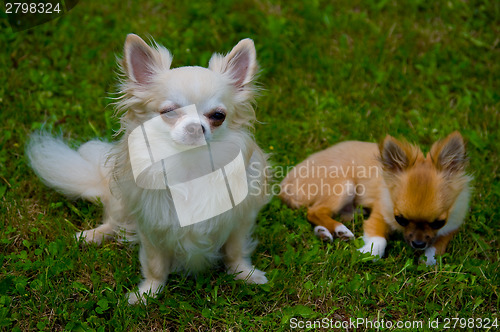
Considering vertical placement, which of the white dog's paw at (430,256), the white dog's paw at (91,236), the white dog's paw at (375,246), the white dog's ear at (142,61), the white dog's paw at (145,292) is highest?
the white dog's ear at (142,61)

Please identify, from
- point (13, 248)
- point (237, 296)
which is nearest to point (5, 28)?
point (13, 248)

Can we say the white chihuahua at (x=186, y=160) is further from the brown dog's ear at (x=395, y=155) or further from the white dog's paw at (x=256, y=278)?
the brown dog's ear at (x=395, y=155)

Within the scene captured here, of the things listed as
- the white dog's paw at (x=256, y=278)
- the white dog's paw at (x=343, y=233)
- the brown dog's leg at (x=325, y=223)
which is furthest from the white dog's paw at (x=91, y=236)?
the white dog's paw at (x=343, y=233)

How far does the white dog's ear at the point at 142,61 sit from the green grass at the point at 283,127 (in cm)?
104

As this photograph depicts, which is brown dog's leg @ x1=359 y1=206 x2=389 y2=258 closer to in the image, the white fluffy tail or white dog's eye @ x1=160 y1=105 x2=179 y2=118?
white dog's eye @ x1=160 y1=105 x2=179 y2=118

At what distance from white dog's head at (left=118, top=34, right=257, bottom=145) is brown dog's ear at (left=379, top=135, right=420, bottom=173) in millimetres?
853

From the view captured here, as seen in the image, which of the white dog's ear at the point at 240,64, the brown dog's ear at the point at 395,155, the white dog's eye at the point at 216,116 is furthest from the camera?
the brown dog's ear at the point at 395,155

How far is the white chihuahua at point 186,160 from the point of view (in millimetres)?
2328

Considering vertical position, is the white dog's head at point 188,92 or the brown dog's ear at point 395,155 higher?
the white dog's head at point 188,92

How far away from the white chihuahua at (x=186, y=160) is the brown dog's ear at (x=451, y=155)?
989mm

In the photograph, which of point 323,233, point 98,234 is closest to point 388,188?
point 323,233

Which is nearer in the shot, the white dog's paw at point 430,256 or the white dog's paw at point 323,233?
the white dog's paw at point 430,256

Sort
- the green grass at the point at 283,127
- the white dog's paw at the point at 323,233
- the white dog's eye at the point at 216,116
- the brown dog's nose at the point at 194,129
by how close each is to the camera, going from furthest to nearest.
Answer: the white dog's paw at the point at 323,233, the green grass at the point at 283,127, the white dog's eye at the point at 216,116, the brown dog's nose at the point at 194,129

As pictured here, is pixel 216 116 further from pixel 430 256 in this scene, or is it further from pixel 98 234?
pixel 430 256
